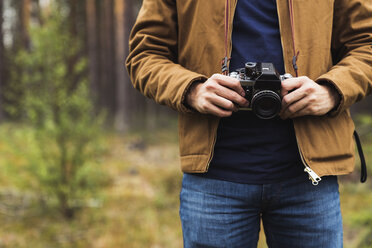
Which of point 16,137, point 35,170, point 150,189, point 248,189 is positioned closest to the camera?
point 248,189

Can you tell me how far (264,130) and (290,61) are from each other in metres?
0.30

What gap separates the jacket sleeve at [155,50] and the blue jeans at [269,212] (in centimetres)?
42

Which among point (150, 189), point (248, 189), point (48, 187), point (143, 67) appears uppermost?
point (143, 67)

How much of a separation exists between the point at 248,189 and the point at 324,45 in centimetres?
67

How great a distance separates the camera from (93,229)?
4684mm

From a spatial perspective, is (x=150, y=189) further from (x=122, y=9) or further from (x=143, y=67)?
(x=122, y=9)

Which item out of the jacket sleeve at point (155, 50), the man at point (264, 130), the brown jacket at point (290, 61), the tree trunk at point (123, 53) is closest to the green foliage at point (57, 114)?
the jacket sleeve at point (155, 50)

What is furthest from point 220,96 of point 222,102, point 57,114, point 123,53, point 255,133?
point 123,53

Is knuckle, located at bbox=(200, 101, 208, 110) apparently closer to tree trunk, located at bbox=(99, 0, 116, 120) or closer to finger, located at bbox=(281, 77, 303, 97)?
finger, located at bbox=(281, 77, 303, 97)

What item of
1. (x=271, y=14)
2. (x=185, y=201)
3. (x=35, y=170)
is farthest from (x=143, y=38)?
(x=35, y=170)

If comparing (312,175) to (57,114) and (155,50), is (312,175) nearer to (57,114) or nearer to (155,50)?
(155,50)

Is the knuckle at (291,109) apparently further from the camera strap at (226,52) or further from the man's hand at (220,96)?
the camera strap at (226,52)

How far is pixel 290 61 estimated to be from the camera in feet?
4.83

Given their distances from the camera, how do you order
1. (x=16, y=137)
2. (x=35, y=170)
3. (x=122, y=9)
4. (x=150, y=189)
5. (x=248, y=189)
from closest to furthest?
1. (x=248, y=189)
2. (x=35, y=170)
3. (x=16, y=137)
4. (x=150, y=189)
5. (x=122, y=9)
